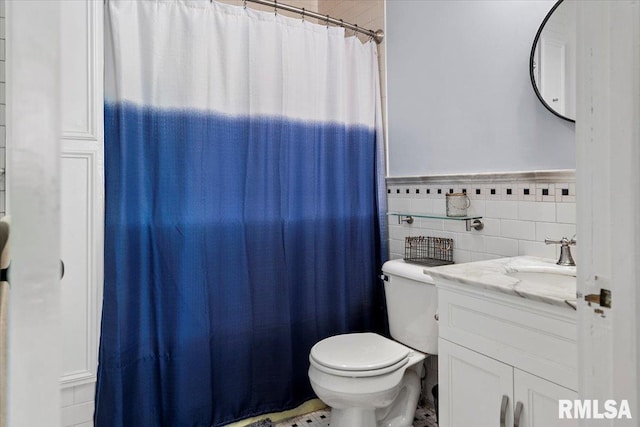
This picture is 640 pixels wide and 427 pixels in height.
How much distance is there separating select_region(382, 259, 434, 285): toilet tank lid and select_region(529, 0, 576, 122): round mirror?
799 millimetres

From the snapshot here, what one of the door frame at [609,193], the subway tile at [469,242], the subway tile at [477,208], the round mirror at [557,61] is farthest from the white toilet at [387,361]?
the door frame at [609,193]

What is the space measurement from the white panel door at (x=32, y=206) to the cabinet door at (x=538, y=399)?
44.1 inches

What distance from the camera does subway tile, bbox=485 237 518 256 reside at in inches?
68.3

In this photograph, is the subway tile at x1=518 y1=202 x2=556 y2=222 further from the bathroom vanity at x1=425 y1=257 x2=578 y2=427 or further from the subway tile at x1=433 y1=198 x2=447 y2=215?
the subway tile at x1=433 y1=198 x2=447 y2=215

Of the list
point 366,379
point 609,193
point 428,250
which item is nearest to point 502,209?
point 428,250

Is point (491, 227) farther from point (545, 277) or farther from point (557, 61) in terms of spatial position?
point (557, 61)

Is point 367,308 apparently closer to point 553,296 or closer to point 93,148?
point 553,296

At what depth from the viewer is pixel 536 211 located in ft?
5.40

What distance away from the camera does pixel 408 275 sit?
186cm

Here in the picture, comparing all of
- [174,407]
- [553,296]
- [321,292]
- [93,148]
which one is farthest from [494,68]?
[174,407]

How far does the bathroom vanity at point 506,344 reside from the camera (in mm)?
1069

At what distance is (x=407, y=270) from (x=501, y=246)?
0.40 m

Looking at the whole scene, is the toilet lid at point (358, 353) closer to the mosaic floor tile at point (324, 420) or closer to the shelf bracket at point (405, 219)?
the mosaic floor tile at point (324, 420)

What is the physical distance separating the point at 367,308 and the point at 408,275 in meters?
0.52
